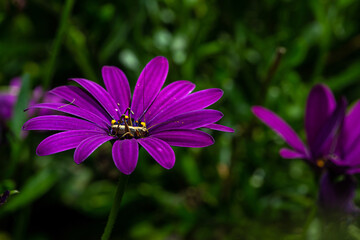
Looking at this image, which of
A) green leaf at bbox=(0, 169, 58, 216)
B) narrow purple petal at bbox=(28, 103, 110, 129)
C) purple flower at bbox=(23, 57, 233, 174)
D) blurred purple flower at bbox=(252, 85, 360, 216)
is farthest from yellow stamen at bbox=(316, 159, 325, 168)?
green leaf at bbox=(0, 169, 58, 216)

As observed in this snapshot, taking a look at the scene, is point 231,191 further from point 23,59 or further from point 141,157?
point 23,59

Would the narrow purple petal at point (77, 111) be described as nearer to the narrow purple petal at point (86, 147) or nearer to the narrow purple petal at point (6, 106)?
the narrow purple petal at point (86, 147)

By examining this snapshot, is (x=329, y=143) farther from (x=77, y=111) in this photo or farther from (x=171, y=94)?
(x=77, y=111)

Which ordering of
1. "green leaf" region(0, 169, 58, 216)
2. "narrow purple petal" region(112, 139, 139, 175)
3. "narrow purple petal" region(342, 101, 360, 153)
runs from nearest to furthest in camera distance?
"narrow purple petal" region(112, 139, 139, 175)
"narrow purple petal" region(342, 101, 360, 153)
"green leaf" region(0, 169, 58, 216)

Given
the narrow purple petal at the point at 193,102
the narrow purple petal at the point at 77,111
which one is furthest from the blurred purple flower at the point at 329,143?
the narrow purple petal at the point at 77,111

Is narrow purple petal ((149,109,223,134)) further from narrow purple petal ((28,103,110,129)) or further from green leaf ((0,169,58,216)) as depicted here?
green leaf ((0,169,58,216))

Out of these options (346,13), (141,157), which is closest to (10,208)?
(141,157)

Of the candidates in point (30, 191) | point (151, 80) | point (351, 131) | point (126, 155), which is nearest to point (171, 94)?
point (151, 80)
